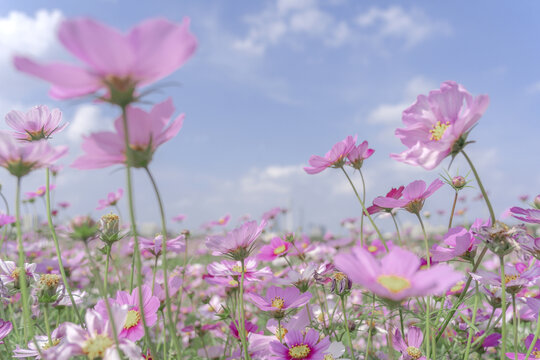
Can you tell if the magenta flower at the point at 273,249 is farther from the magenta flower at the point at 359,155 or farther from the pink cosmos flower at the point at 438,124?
the pink cosmos flower at the point at 438,124

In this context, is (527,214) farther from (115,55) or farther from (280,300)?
(115,55)

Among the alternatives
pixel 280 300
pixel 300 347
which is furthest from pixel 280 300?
pixel 300 347

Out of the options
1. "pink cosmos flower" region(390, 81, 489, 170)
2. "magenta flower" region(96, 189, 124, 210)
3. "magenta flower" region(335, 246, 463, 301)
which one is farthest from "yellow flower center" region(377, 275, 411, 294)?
"magenta flower" region(96, 189, 124, 210)

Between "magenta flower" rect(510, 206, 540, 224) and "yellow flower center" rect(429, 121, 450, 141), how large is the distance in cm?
26

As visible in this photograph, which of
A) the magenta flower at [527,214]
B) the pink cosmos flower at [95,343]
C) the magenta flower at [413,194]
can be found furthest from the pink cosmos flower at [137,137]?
the magenta flower at [527,214]

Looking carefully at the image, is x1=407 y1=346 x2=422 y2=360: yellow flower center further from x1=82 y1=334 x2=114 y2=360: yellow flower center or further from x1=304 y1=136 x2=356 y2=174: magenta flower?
x1=82 y1=334 x2=114 y2=360: yellow flower center

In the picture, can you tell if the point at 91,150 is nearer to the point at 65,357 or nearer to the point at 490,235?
the point at 65,357

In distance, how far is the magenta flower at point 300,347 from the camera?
0.79m

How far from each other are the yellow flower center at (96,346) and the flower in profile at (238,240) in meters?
0.25

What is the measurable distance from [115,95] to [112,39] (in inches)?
2.4

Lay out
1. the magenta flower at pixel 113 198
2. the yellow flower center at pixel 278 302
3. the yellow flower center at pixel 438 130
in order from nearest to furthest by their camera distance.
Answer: the yellow flower center at pixel 438 130, the yellow flower center at pixel 278 302, the magenta flower at pixel 113 198

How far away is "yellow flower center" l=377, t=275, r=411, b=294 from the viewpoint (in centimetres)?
47

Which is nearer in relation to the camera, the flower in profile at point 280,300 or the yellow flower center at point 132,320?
the yellow flower center at point 132,320

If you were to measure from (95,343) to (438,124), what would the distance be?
65 cm
